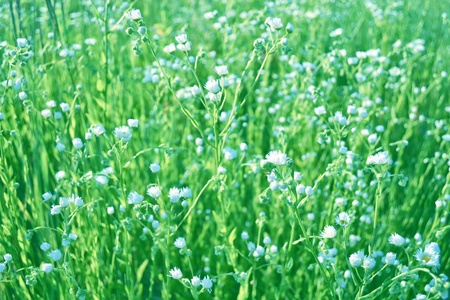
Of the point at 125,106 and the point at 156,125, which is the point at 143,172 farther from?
the point at 125,106

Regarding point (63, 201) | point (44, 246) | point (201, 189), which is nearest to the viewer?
point (63, 201)

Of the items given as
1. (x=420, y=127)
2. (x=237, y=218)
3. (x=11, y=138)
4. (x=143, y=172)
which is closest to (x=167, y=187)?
(x=143, y=172)

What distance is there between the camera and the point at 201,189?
238 cm

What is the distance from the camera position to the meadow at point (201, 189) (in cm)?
159

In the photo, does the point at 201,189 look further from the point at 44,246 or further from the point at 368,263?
the point at 368,263

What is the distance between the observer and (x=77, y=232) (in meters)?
1.94

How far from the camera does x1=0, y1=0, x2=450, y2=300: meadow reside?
1593 millimetres

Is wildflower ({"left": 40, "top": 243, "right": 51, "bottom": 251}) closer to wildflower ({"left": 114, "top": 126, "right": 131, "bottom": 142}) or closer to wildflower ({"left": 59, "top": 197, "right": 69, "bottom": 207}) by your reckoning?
wildflower ({"left": 59, "top": 197, "right": 69, "bottom": 207})

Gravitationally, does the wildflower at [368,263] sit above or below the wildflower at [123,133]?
below

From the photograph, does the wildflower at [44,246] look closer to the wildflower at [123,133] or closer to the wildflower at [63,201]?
the wildflower at [63,201]

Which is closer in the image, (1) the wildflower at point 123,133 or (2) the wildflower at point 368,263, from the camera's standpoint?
(2) the wildflower at point 368,263

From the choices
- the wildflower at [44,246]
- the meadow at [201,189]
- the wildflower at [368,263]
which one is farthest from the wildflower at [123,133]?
the wildflower at [368,263]

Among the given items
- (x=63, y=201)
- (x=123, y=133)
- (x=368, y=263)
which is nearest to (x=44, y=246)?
(x=63, y=201)

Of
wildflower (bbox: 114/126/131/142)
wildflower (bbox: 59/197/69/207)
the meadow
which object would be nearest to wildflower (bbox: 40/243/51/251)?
A: the meadow
